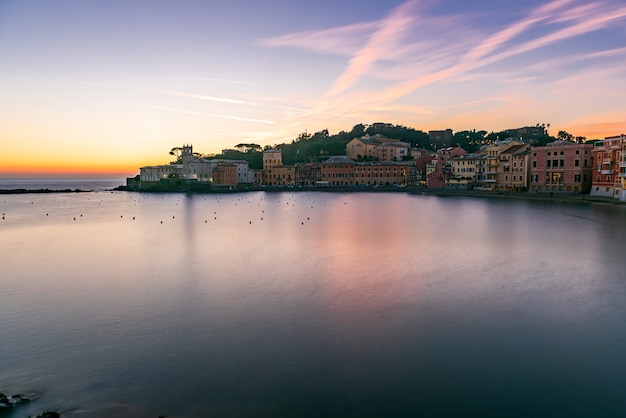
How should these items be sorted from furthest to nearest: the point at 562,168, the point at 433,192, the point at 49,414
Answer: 1. the point at 433,192
2. the point at 562,168
3. the point at 49,414

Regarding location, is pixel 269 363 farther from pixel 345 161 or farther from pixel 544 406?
pixel 345 161

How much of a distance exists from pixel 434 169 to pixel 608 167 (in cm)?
2951

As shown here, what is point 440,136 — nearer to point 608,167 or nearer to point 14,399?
point 608,167

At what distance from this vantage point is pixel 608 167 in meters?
42.3

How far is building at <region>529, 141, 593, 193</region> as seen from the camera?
46844 mm

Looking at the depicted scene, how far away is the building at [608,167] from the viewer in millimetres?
40531

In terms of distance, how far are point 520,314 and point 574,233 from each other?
17844mm

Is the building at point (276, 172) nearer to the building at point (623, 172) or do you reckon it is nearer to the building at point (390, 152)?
the building at point (390, 152)

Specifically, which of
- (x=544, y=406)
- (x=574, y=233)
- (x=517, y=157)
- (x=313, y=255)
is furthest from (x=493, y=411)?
(x=517, y=157)

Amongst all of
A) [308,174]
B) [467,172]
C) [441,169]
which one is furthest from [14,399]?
[308,174]

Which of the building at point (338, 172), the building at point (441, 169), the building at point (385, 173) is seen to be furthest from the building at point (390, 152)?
the building at point (441, 169)

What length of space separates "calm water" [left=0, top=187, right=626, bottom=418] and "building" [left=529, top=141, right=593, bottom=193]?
2945 centimetres

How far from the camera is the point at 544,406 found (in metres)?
6.83

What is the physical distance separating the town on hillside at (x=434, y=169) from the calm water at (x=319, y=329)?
2938cm
